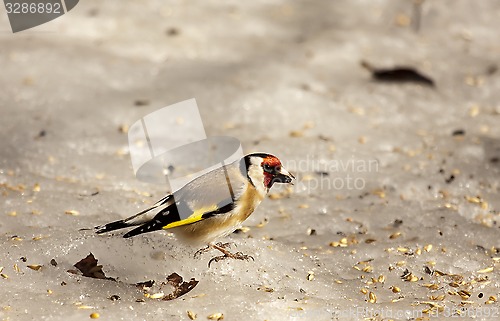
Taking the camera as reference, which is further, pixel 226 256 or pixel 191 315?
pixel 226 256

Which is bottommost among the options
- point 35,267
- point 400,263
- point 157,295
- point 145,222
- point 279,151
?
point 279,151

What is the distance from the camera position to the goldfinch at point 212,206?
382 centimetres

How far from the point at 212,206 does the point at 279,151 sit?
7.48 feet

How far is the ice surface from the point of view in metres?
3.90

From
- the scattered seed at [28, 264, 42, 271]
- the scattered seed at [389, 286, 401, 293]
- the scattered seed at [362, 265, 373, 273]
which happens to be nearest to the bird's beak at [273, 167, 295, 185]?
the scattered seed at [362, 265, 373, 273]

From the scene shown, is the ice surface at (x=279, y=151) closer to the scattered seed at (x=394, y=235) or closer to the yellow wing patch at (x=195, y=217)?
the scattered seed at (x=394, y=235)

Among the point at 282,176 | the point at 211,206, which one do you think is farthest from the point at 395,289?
the point at 211,206

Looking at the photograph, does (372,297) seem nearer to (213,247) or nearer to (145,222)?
(213,247)

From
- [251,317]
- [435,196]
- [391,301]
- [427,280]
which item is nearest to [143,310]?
Result: [251,317]

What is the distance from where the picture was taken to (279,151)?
6062 millimetres

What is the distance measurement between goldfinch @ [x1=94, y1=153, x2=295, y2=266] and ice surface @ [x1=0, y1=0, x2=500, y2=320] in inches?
10.0

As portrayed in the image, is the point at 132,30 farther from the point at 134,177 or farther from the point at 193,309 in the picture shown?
the point at 193,309

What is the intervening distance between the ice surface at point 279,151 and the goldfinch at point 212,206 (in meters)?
0.25

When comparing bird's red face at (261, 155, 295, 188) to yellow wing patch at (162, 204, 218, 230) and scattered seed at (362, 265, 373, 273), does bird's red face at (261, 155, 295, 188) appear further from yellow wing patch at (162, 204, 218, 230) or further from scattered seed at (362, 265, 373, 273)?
scattered seed at (362, 265, 373, 273)
